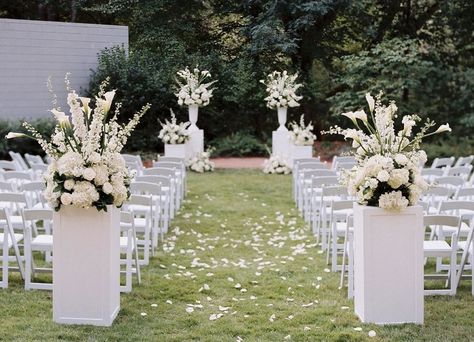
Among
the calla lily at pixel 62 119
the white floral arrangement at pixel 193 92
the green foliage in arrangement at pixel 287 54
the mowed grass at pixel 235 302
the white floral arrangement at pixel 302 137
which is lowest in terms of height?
the mowed grass at pixel 235 302

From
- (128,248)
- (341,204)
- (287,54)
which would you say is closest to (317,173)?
(341,204)

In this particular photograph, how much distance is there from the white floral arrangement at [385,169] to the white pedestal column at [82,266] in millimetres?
1652

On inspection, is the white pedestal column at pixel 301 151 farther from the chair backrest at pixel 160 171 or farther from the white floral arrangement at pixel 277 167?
the chair backrest at pixel 160 171

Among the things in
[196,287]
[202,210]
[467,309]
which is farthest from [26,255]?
[202,210]

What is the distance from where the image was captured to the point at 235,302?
19.4ft

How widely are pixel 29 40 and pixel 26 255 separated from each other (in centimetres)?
1119

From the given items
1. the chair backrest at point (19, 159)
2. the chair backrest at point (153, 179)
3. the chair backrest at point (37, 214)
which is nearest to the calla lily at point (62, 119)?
the chair backrest at point (37, 214)

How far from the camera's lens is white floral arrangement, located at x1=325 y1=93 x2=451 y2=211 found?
5.22 metres

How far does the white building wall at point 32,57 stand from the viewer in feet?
53.2

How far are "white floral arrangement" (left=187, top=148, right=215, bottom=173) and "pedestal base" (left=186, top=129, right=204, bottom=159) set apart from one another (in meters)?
0.13

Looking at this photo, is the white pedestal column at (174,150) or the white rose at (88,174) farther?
the white pedestal column at (174,150)

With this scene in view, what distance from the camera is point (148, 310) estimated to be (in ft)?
18.6

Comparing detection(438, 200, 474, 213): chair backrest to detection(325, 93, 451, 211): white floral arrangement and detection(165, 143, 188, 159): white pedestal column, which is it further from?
detection(165, 143, 188, 159): white pedestal column

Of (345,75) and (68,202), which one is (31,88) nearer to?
(345,75)
